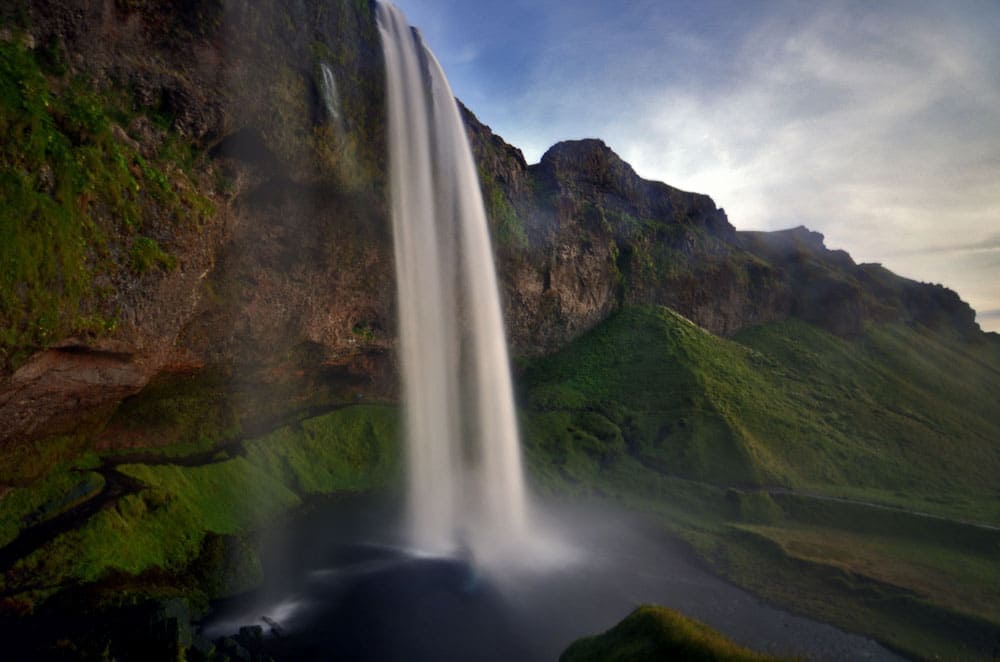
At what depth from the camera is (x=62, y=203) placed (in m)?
18.2

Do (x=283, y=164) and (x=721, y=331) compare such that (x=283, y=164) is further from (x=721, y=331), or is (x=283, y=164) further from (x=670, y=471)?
(x=721, y=331)

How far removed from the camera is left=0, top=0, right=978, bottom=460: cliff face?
18.3 meters

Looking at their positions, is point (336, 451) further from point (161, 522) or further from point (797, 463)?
point (797, 463)

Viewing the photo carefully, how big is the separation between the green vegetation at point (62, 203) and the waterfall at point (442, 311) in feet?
45.5

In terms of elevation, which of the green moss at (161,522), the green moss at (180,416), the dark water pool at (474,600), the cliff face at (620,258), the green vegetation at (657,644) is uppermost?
the cliff face at (620,258)

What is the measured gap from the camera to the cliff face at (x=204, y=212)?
18.3 m

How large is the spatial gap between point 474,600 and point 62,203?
2019 centimetres

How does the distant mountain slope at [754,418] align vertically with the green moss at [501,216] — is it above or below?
below

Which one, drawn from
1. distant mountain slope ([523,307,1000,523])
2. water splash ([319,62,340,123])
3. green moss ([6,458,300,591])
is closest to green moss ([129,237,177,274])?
green moss ([6,458,300,591])

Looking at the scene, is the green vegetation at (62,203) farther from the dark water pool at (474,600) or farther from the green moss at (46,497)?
the dark water pool at (474,600)

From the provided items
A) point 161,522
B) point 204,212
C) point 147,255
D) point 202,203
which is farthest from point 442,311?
point 161,522

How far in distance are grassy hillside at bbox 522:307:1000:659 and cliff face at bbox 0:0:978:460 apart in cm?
1098

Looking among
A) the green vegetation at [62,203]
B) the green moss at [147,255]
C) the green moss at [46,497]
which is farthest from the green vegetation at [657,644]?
the green moss at [147,255]

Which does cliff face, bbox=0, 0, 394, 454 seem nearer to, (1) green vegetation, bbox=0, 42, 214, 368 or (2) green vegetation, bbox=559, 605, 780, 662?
(1) green vegetation, bbox=0, 42, 214, 368
